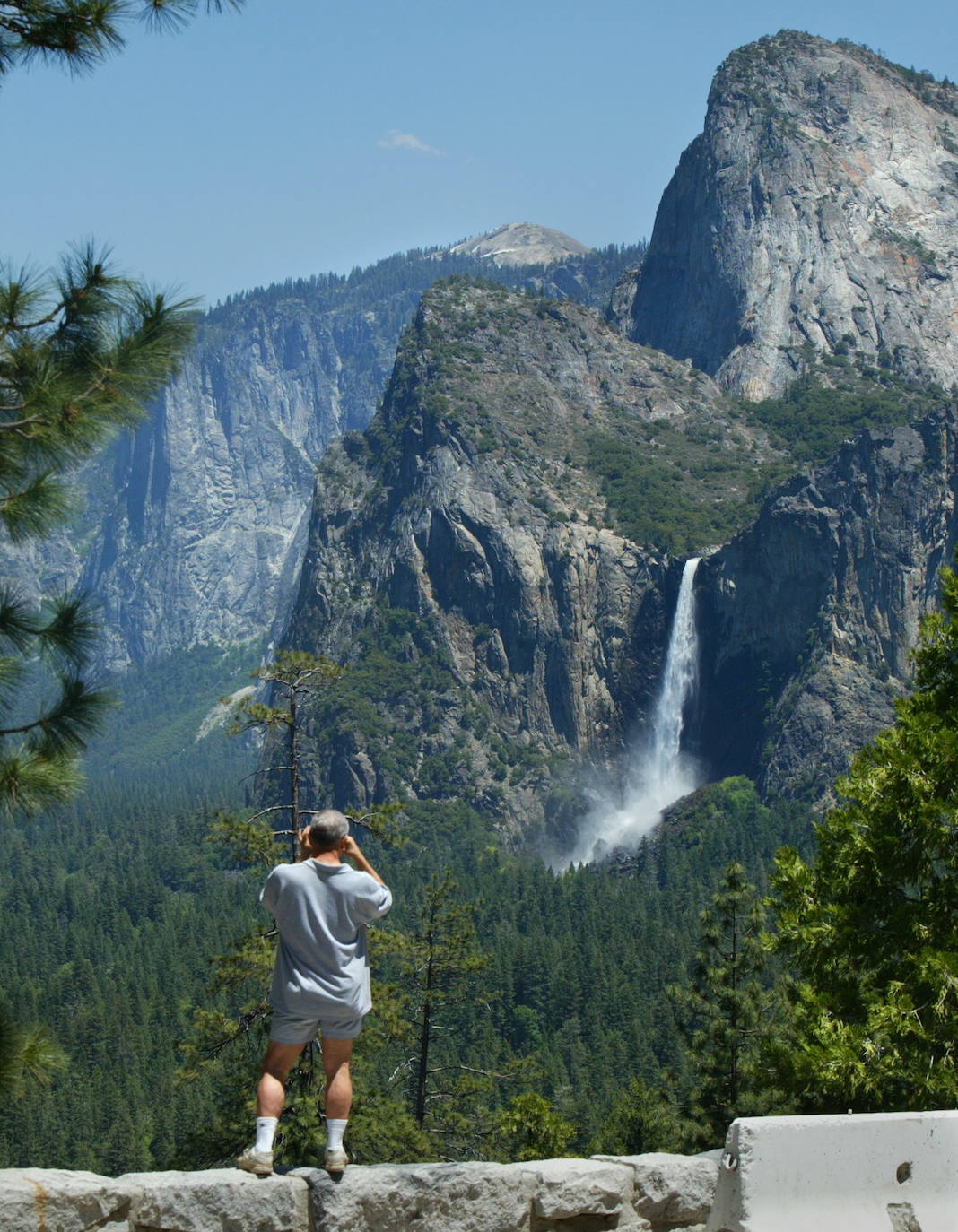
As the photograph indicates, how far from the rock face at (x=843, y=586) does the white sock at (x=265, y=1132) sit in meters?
137

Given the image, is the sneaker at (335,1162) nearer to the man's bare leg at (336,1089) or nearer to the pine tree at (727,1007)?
the man's bare leg at (336,1089)

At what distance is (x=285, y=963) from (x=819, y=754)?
468 feet

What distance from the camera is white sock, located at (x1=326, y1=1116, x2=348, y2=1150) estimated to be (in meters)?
11.2

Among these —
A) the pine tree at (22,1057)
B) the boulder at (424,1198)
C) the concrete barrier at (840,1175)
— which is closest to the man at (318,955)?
the boulder at (424,1198)

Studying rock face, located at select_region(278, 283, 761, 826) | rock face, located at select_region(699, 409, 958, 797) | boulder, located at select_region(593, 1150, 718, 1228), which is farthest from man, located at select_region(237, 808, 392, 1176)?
rock face, located at select_region(278, 283, 761, 826)

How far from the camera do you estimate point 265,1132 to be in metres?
11.3

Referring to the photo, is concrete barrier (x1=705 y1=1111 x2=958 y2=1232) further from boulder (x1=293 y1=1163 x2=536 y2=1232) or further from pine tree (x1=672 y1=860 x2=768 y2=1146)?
pine tree (x1=672 y1=860 x2=768 y2=1146)

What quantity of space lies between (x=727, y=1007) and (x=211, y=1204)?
31160mm

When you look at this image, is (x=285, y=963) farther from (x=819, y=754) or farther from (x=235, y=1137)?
(x=819, y=754)

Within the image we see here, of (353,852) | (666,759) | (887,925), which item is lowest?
(353,852)

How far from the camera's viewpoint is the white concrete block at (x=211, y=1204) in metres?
10.8

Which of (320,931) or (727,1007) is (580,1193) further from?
(727,1007)

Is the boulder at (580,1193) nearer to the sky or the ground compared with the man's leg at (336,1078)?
nearer to the ground

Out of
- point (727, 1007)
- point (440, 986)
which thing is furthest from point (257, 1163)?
point (727, 1007)
